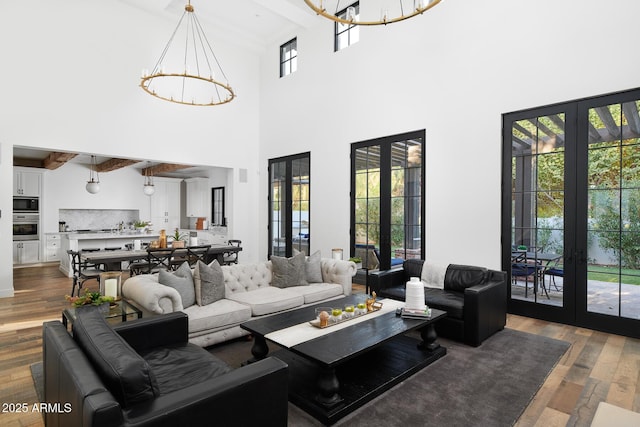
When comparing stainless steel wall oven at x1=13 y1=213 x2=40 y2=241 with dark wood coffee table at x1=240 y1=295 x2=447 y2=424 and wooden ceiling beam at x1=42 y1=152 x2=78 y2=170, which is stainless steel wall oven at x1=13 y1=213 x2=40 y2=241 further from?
dark wood coffee table at x1=240 y1=295 x2=447 y2=424

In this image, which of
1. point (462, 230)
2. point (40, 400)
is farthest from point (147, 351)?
point (462, 230)

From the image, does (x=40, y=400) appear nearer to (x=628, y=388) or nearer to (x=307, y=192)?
(x=628, y=388)

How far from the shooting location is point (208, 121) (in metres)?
8.03

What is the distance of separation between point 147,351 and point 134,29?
6769mm

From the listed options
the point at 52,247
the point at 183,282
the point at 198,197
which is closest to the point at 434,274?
the point at 183,282

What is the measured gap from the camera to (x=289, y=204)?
8.16 m

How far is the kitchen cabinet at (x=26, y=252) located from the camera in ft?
29.3

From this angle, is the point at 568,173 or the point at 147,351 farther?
the point at 568,173

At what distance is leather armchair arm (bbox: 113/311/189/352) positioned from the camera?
2.50 meters

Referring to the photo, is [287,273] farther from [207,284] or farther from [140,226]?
[140,226]

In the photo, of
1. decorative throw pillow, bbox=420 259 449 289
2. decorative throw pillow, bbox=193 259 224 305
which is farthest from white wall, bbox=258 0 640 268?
decorative throw pillow, bbox=193 259 224 305

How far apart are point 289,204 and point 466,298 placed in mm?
5107

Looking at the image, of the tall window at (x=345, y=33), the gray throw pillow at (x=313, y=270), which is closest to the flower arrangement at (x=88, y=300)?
the gray throw pillow at (x=313, y=270)

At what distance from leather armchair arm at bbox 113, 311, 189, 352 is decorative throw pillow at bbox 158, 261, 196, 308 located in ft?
3.00
